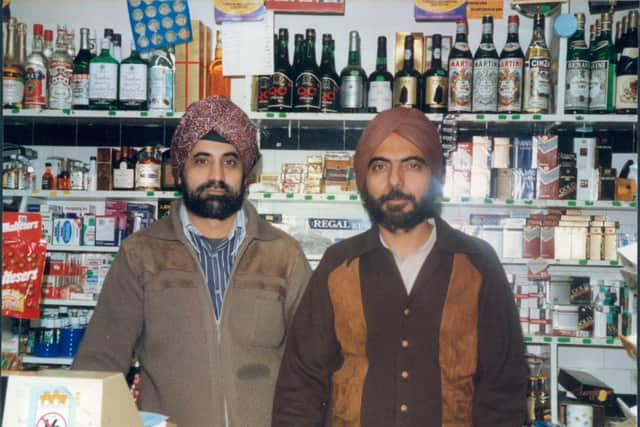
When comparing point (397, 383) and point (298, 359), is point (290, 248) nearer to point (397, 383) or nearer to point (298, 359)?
point (298, 359)

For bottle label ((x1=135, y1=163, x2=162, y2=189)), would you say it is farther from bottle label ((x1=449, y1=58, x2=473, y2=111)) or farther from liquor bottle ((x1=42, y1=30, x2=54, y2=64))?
bottle label ((x1=449, y1=58, x2=473, y2=111))

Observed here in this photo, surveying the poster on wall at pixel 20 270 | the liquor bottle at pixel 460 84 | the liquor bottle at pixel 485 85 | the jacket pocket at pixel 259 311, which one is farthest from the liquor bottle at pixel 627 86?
the poster on wall at pixel 20 270

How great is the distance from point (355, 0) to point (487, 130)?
1102 mm

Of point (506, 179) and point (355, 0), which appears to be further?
point (355, 0)

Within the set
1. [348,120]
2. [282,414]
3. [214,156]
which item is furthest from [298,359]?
[348,120]

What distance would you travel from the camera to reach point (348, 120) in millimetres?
3352

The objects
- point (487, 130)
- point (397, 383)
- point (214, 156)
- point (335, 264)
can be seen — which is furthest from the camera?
point (487, 130)

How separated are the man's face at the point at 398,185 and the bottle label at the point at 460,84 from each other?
4.57 feet

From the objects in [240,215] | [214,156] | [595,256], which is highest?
[214,156]

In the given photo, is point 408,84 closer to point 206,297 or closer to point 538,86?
point 538,86

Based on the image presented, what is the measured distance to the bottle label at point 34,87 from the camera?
3.43 m

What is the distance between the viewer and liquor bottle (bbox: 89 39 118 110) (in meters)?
3.39

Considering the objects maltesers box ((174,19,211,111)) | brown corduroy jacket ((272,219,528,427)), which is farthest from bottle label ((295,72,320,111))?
brown corduroy jacket ((272,219,528,427))

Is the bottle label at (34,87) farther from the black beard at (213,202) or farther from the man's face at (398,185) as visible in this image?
the man's face at (398,185)
